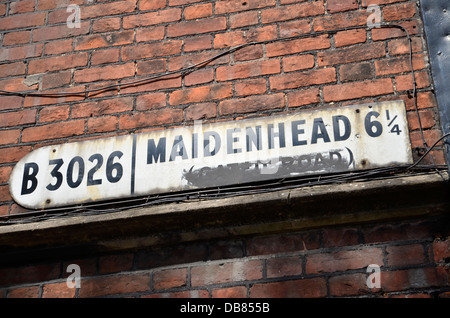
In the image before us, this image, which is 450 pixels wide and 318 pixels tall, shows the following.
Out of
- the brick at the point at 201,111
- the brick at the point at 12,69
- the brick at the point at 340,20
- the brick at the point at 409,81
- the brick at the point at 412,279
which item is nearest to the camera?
the brick at the point at 412,279

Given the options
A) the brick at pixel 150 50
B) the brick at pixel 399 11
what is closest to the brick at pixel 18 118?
the brick at pixel 150 50

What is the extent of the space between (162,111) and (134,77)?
0.24 m

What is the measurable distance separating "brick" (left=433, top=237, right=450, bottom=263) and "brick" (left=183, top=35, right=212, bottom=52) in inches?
50.5

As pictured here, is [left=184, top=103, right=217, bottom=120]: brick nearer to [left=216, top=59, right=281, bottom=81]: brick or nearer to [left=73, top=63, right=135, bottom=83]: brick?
[left=216, top=59, right=281, bottom=81]: brick

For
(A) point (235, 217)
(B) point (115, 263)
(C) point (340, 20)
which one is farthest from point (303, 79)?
(B) point (115, 263)

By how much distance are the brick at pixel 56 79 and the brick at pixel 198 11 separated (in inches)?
23.5

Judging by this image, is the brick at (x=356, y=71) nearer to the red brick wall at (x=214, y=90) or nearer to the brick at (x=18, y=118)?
the red brick wall at (x=214, y=90)

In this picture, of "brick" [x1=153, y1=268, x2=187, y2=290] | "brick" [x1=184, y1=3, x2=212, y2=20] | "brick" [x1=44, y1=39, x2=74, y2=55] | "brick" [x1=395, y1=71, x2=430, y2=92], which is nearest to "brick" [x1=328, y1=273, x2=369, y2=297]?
"brick" [x1=153, y1=268, x2=187, y2=290]

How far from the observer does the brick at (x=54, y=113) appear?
3.00m

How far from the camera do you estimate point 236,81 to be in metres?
2.91

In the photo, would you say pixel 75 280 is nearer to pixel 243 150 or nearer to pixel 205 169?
pixel 205 169

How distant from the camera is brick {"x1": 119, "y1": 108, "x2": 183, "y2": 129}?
9.45 feet

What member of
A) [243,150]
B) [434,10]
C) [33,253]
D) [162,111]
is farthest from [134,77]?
[434,10]

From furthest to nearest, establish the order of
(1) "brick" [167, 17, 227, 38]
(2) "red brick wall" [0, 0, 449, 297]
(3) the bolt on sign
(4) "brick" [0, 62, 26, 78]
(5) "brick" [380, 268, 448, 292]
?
(4) "brick" [0, 62, 26, 78] < (1) "brick" [167, 17, 227, 38] < (3) the bolt on sign < (2) "red brick wall" [0, 0, 449, 297] < (5) "brick" [380, 268, 448, 292]
